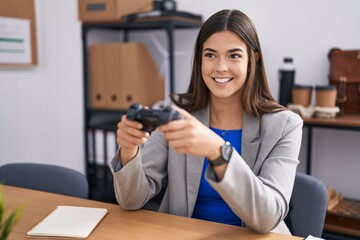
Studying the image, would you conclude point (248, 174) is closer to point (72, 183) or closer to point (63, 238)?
point (63, 238)

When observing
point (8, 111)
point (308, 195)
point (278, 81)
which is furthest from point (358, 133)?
point (8, 111)

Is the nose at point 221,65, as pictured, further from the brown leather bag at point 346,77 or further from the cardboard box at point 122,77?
the cardboard box at point 122,77

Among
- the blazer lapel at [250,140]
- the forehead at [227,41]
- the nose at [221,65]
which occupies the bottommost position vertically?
the blazer lapel at [250,140]

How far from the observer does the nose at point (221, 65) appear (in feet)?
4.17

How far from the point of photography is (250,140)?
1.32 m

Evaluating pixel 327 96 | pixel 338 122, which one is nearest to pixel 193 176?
pixel 338 122

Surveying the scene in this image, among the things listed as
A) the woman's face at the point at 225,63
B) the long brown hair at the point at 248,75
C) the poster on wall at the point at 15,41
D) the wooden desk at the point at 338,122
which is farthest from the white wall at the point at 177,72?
the woman's face at the point at 225,63

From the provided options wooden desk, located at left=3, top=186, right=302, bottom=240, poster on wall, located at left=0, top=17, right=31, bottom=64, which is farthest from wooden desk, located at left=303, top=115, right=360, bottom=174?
poster on wall, located at left=0, top=17, right=31, bottom=64

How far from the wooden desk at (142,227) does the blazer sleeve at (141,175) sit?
4 centimetres

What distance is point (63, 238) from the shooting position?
40.8 inches

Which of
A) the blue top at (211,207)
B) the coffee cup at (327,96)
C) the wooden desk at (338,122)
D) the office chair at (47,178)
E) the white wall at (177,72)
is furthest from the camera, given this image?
the white wall at (177,72)

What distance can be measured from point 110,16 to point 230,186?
6.13 feet

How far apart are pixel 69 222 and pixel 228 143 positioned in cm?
47

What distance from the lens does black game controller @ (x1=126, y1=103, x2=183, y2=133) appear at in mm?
913
